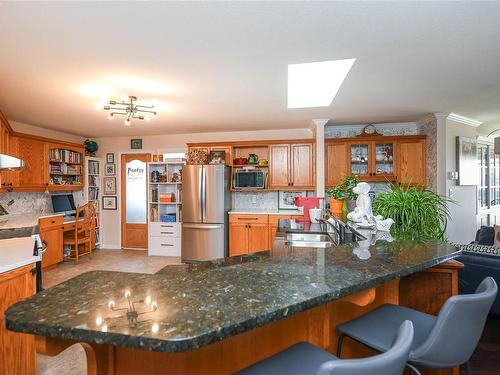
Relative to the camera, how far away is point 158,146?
5.88 m

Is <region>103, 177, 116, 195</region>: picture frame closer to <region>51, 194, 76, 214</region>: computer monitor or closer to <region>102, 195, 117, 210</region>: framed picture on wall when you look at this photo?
<region>102, 195, 117, 210</region>: framed picture on wall

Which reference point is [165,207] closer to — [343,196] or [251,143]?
[251,143]

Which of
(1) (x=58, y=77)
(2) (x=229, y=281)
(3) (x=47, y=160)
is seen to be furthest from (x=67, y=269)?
(2) (x=229, y=281)

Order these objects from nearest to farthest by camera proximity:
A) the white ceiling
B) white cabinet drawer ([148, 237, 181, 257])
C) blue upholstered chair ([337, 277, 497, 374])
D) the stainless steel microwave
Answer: blue upholstered chair ([337, 277, 497, 374]) → the white ceiling → the stainless steel microwave → white cabinet drawer ([148, 237, 181, 257])

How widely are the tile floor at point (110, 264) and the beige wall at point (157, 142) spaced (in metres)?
0.44

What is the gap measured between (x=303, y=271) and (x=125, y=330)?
682 mm

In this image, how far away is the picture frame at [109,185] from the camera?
6.04 m

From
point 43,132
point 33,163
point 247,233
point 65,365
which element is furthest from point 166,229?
point 65,365

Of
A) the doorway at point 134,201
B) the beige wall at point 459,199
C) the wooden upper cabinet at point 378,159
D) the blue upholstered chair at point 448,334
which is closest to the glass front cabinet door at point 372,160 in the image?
the wooden upper cabinet at point 378,159

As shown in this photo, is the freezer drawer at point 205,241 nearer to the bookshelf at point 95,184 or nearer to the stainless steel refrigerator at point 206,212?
the stainless steel refrigerator at point 206,212

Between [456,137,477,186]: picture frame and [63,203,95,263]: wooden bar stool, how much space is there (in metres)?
6.20

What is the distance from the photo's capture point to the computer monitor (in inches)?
205

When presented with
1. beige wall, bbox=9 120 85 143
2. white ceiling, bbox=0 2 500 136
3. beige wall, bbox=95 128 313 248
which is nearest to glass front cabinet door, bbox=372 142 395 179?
white ceiling, bbox=0 2 500 136

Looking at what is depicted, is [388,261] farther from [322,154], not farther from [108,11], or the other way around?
[322,154]
